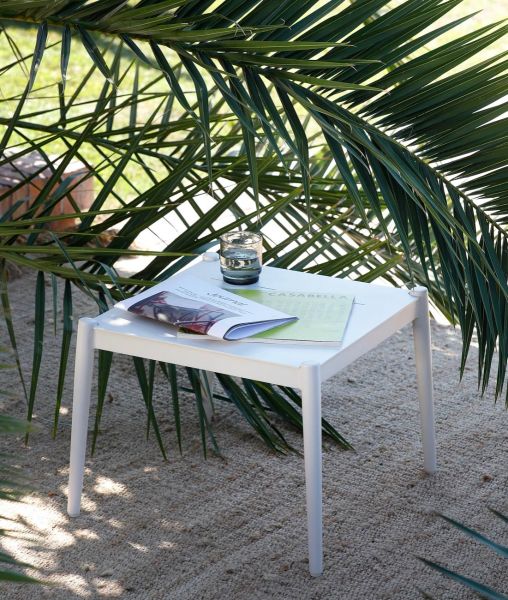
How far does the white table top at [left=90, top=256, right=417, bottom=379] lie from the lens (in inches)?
62.9

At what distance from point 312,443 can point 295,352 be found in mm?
151

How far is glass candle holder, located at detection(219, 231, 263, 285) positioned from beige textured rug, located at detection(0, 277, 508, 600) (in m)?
0.42

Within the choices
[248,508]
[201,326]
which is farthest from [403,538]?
[201,326]

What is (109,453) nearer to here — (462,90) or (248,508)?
(248,508)

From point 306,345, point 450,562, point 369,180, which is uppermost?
point 369,180

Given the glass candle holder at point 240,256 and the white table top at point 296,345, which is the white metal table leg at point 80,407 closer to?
the white table top at point 296,345

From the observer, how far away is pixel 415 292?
1.88 metres

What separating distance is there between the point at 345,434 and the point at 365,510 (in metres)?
0.33

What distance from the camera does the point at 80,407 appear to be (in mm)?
1788

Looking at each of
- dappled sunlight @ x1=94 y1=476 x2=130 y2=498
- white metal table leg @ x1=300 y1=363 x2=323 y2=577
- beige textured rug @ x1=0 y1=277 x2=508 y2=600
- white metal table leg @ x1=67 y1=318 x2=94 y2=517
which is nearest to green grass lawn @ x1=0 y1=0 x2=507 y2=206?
beige textured rug @ x1=0 y1=277 x2=508 y2=600

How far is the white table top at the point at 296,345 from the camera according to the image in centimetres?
160

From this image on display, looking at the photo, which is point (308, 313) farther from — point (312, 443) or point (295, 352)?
point (312, 443)

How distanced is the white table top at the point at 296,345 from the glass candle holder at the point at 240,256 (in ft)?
0.08

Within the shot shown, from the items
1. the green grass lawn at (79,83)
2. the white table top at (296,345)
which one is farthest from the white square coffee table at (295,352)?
the green grass lawn at (79,83)
